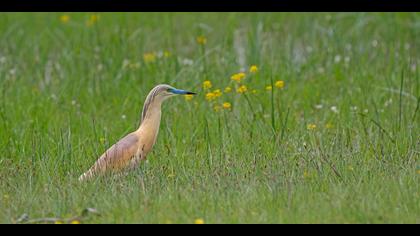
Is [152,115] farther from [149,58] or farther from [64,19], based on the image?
[64,19]

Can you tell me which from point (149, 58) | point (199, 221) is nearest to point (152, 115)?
point (199, 221)

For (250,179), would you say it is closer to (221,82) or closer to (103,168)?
(103,168)

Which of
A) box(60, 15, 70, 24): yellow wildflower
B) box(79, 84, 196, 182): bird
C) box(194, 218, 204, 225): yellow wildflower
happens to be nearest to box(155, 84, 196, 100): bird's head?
box(79, 84, 196, 182): bird

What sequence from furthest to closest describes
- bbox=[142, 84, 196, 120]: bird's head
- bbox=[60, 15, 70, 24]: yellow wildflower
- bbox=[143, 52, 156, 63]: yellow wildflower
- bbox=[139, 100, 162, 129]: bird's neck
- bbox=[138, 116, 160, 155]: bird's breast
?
bbox=[60, 15, 70, 24]: yellow wildflower
bbox=[143, 52, 156, 63]: yellow wildflower
bbox=[142, 84, 196, 120]: bird's head
bbox=[139, 100, 162, 129]: bird's neck
bbox=[138, 116, 160, 155]: bird's breast

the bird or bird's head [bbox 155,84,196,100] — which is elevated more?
bird's head [bbox 155,84,196,100]

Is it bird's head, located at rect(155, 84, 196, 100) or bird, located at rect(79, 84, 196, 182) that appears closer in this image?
bird, located at rect(79, 84, 196, 182)

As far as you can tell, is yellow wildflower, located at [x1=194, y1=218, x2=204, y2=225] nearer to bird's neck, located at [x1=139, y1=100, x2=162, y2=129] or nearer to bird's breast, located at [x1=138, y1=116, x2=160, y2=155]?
bird's breast, located at [x1=138, y1=116, x2=160, y2=155]

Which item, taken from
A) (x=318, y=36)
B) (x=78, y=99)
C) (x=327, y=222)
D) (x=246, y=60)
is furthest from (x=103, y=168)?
(x=318, y=36)

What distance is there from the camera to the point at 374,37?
38.3 feet

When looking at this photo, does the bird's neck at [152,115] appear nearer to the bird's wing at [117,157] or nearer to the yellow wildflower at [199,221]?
the bird's wing at [117,157]

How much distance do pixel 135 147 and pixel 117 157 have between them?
8.4 inches

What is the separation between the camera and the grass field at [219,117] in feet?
20.4

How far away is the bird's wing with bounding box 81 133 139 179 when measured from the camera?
707 cm

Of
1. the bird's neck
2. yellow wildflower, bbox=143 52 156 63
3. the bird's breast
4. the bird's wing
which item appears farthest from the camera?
yellow wildflower, bbox=143 52 156 63
